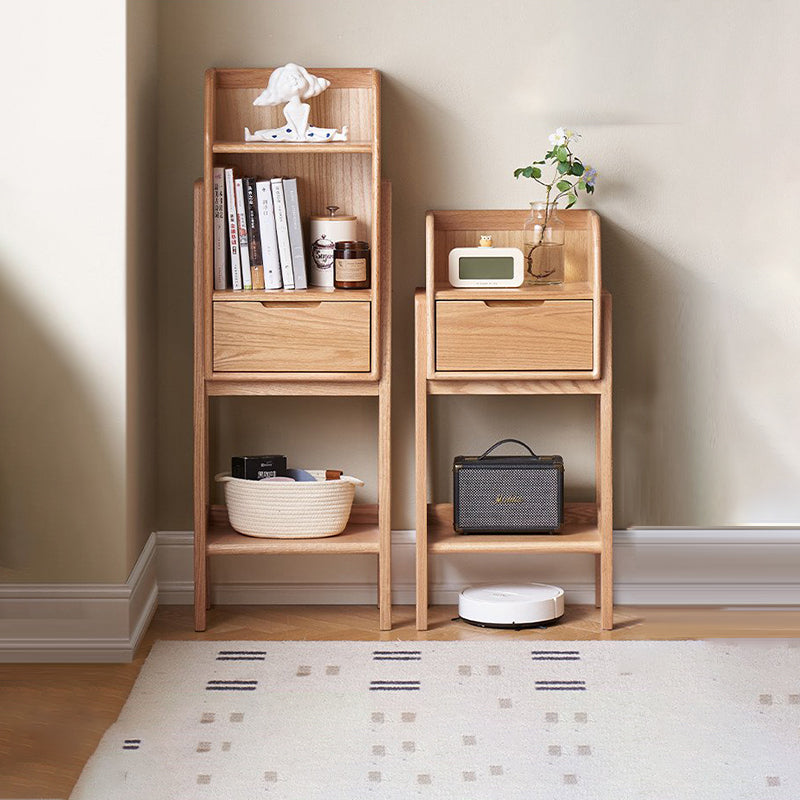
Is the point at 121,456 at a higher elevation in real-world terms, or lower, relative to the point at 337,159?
lower

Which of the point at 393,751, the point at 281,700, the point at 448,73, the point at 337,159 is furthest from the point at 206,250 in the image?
the point at 393,751

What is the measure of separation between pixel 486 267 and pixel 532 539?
676mm

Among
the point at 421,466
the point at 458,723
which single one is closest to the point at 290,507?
the point at 421,466

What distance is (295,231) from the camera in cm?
285

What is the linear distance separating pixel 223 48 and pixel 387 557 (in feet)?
4.43

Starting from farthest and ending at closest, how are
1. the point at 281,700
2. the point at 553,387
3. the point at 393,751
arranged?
the point at 553,387, the point at 281,700, the point at 393,751

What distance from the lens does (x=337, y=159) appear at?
3051mm

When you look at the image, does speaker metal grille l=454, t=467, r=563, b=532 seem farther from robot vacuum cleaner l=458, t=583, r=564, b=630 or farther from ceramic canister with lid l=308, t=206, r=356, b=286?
ceramic canister with lid l=308, t=206, r=356, b=286

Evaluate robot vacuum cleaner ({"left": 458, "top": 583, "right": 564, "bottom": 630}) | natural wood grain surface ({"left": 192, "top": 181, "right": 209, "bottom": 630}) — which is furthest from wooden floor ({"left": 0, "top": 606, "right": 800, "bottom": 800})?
natural wood grain surface ({"left": 192, "top": 181, "right": 209, "bottom": 630})

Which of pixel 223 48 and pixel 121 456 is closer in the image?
pixel 121 456

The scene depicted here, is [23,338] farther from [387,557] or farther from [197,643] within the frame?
[387,557]

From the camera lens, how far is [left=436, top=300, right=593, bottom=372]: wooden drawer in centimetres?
282

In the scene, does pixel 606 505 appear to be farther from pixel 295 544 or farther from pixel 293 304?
pixel 293 304

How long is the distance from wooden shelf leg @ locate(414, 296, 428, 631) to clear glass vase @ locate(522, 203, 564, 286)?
306mm
